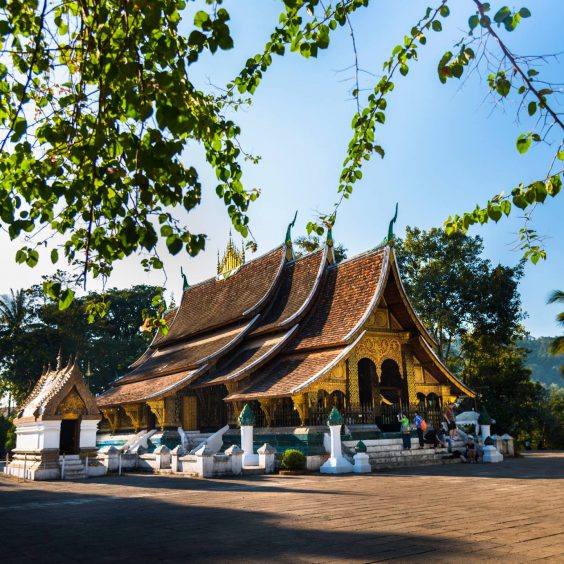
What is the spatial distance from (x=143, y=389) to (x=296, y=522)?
51.3 ft

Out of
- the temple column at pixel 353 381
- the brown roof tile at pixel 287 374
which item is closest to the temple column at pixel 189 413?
the brown roof tile at pixel 287 374

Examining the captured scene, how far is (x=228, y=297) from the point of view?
23.4 metres

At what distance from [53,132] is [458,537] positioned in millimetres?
4444

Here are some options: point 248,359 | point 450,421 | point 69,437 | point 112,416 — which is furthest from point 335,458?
point 112,416

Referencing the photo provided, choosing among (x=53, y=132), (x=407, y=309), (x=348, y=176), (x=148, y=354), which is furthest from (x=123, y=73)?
(x=148, y=354)

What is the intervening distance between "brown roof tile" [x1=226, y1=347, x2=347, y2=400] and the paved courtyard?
4943 millimetres

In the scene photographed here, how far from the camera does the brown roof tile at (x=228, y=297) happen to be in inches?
829

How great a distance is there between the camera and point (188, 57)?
3.24 meters

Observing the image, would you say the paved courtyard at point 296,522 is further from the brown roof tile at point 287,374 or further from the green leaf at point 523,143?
the brown roof tile at point 287,374

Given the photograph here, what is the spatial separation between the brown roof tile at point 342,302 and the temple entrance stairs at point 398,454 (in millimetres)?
3050

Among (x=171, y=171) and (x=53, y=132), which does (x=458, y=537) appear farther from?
(x=53, y=132)

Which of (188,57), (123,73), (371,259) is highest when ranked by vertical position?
(371,259)

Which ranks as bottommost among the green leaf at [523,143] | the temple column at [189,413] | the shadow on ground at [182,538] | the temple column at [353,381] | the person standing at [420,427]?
the shadow on ground at [182,538]

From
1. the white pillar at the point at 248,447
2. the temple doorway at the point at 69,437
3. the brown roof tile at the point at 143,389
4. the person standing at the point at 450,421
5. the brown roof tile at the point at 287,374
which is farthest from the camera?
the brown roof tile at the point at 143,389
